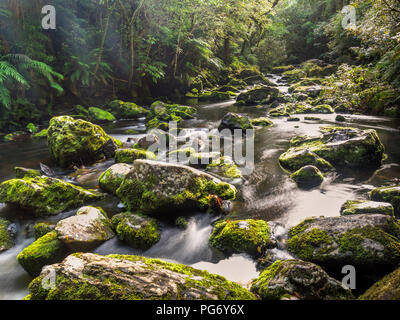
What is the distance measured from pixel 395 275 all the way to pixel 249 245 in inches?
58.3

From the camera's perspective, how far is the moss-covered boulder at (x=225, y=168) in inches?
214

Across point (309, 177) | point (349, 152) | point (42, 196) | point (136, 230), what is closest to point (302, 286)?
point (136, 230)

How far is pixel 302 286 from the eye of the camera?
2016 millimetres

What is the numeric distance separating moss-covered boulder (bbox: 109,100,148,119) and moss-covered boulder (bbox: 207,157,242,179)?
7.90 m

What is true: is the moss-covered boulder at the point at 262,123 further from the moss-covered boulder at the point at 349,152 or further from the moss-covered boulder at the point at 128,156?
the moss-covered boulder at the point at 128,156

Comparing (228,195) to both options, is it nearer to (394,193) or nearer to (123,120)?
(394,193)

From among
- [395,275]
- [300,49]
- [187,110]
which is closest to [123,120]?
[187,110]

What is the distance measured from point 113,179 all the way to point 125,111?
857 centimetres

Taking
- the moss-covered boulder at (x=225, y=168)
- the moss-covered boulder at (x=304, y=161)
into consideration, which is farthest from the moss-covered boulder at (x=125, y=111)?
the moss-covered boulder at (x=304, y=161)

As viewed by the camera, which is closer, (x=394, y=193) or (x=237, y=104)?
(x=394, y=193)

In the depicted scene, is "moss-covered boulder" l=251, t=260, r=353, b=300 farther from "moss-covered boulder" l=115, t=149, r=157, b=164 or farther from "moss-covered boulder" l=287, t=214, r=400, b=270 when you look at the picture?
"moss-covered boulder" l=115, t=149, r=157, b=164

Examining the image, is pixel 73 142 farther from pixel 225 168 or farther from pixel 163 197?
pixel 225 168

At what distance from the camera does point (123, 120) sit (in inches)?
472

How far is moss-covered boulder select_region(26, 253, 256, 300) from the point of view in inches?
76.0
